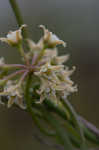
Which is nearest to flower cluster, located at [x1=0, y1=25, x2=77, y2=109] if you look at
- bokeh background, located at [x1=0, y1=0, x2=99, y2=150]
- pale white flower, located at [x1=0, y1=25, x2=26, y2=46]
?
pale white flower, located at [x1=0, y1=25, x2=26, y2=46]

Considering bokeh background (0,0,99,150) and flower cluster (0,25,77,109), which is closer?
flower cluster (0,25,77,109)

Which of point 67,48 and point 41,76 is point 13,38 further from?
point 67,48

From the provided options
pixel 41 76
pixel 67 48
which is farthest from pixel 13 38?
pixel 67 48

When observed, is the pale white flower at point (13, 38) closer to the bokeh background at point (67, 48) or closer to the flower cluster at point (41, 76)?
the flower cluster at point (41, 76)

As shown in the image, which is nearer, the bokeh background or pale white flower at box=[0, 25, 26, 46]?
pale white flower at box=[0, 25, 26, 46]

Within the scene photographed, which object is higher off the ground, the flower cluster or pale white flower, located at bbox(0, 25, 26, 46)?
pale white flower, located at bbox(0, 25, 26, 46)

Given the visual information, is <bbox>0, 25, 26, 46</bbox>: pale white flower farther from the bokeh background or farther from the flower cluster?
the bokeh background

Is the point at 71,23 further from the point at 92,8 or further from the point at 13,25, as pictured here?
the point at 13,25

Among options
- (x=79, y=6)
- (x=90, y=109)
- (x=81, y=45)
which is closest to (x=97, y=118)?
(x=90, y=109)
